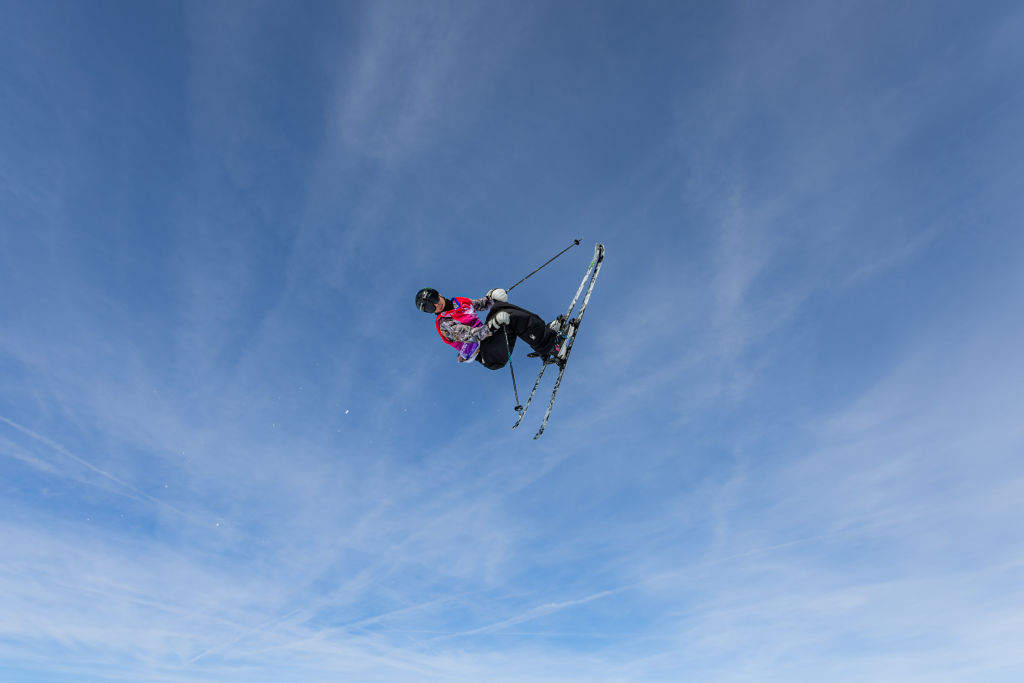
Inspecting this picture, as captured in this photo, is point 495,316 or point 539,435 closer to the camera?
point 495,316

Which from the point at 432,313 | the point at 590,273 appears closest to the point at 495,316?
the point at 432,313

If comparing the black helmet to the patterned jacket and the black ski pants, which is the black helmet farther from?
the black ski pants

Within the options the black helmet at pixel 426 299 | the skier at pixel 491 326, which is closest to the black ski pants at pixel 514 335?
the skier at pixel 491 326

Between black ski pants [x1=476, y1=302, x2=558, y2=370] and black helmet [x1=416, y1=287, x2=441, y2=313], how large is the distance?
1.67 meters

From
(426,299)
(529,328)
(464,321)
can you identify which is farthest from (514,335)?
(426,299)

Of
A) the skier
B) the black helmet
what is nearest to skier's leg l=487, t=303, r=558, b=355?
the skier

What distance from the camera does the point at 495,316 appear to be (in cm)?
1423

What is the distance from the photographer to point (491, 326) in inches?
563

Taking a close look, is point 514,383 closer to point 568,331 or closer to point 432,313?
point 568,331

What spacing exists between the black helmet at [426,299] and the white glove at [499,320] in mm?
1696

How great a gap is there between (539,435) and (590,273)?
5226 mm

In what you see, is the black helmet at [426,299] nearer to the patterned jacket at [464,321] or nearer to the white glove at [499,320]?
the patterned jacket at [464,321]

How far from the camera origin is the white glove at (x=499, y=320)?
14.0m

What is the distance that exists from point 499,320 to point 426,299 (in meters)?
2.08
